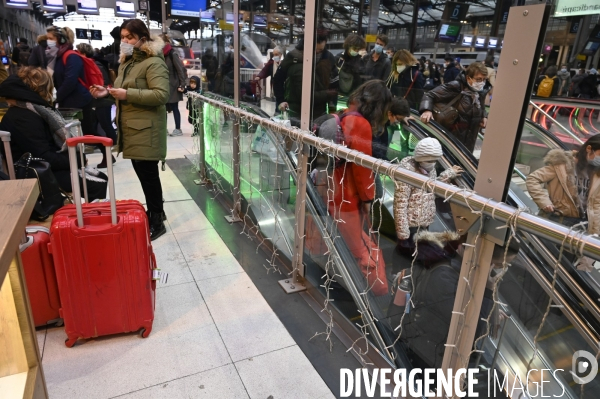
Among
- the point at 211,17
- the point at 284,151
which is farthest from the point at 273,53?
the point at 211,17

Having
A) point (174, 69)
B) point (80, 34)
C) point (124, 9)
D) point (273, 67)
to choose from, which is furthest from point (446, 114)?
point (80, 34)

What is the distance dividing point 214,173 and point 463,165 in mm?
2872

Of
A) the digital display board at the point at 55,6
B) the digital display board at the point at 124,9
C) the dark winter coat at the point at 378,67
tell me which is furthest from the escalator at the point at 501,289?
the digital display board at the point at 124,9

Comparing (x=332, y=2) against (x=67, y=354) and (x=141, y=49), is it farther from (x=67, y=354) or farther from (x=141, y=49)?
(x=67, y=354)

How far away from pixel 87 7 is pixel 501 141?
54.0 ft

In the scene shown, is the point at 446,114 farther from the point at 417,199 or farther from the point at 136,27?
the point at 136,27

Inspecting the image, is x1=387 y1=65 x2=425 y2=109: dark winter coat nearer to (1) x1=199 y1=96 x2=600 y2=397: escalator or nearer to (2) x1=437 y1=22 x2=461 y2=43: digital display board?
(1) x1=199 y1=96 x2=600 y2=397: escalator

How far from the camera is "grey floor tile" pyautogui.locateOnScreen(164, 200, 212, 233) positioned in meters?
3.25

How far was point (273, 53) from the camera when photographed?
2682 mm

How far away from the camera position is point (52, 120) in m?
2.70

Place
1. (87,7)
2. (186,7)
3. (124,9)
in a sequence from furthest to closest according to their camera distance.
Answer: (124,9)
(87,7)
(186,7)

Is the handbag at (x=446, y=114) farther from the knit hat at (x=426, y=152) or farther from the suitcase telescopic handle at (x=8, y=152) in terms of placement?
the suitcase telescopic handle at (x=8, y=152)

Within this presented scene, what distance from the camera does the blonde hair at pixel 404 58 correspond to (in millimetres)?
1886

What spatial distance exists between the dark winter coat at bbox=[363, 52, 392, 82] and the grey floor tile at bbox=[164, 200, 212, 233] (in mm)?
1958
